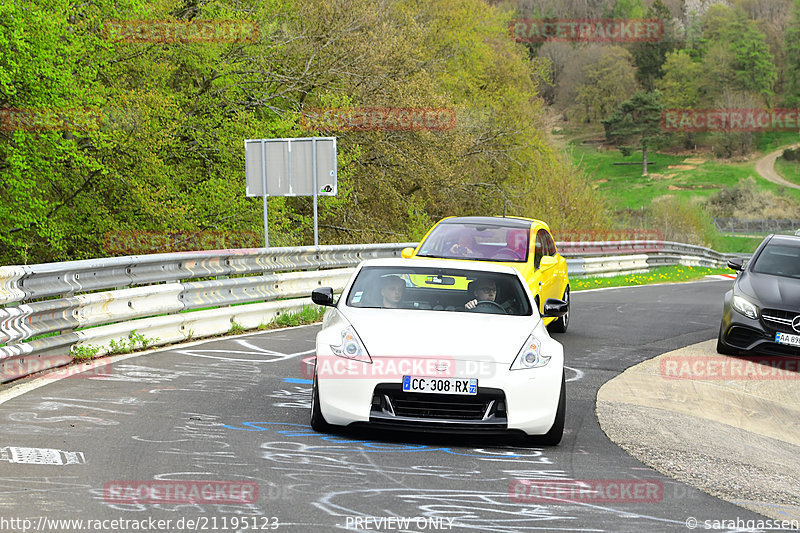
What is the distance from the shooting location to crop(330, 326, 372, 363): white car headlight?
23.0 feet

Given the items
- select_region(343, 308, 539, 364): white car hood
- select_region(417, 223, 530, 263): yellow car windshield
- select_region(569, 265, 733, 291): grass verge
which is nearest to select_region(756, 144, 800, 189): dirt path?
select_region(569, 265, 733, 291): grass verge

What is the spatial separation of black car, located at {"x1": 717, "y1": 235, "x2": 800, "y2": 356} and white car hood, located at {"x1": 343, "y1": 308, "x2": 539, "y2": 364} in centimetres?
546

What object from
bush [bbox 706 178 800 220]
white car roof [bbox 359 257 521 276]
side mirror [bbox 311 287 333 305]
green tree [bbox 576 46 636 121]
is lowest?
bush [bbox 706 178 800 220]

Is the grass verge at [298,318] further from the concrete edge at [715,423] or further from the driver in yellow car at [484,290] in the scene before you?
the driver in yellow car at [484,290]

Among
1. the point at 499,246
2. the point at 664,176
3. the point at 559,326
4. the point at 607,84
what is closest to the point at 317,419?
the point at 499,246

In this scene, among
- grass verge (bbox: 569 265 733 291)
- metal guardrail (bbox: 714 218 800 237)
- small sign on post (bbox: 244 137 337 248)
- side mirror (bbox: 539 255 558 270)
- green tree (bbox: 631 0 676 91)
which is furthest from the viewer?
green tree (bbox: 631 0 676 91)

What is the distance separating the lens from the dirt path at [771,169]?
13688cm

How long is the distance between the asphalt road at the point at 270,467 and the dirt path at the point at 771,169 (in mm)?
135559

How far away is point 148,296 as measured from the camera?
11398mm

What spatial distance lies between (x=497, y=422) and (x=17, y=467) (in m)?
3.03

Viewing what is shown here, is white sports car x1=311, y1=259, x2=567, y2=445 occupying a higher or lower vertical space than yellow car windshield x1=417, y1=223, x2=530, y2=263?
lower

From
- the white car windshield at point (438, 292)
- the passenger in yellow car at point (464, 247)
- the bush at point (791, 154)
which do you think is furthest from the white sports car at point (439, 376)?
the bush at point (791, 154)

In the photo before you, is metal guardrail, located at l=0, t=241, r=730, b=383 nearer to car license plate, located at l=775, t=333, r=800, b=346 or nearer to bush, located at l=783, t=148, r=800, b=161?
car license plate, located at l=775, t=333, r=800, b=346

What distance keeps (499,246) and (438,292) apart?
4.58 m
